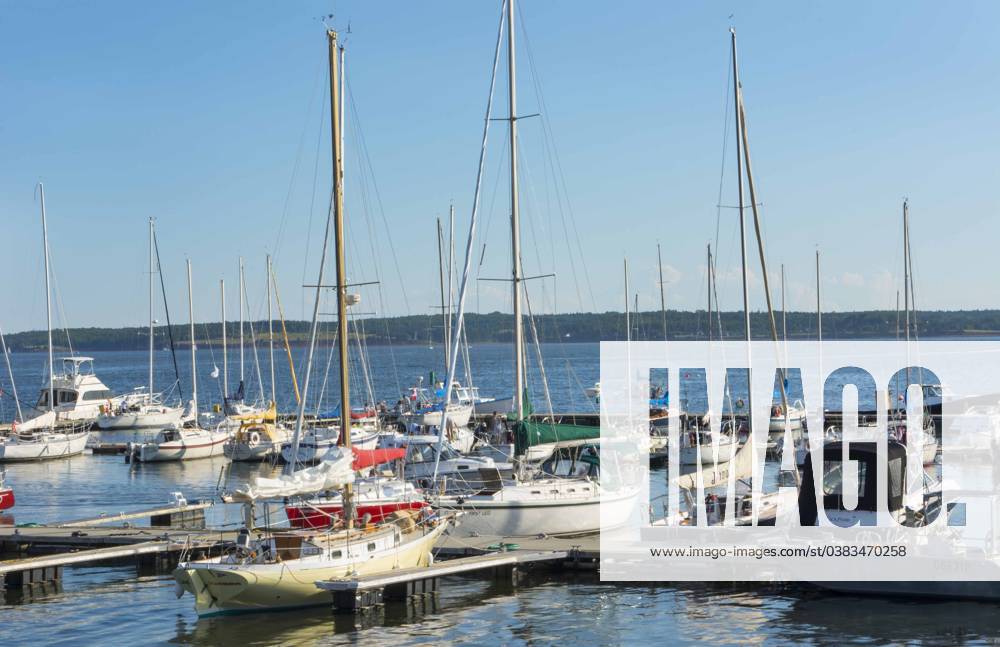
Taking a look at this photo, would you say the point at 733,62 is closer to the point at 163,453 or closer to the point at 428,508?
the point at 428,508

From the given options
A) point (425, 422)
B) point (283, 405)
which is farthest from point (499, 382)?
point (425, 422)

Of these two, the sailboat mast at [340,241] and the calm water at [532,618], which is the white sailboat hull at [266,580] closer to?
the calm water at [532,618]

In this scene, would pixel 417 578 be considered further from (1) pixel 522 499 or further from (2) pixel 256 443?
(2) pixel 256 443

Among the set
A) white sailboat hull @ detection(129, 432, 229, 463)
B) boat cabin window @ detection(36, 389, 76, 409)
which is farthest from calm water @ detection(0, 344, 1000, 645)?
boat cabin window @ detection(36, 389, 76, 409)

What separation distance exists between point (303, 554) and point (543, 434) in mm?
11124

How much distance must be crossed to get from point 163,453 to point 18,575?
28.1 m

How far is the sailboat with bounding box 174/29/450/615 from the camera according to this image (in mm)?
22953

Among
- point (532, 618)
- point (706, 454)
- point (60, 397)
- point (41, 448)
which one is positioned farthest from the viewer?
point (60, 397)

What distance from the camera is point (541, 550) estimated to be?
27.0m

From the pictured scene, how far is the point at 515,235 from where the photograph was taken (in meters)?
32.4

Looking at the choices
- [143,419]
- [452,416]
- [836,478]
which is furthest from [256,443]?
[836,478]

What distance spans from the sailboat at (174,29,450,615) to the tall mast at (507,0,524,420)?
6.45 meters

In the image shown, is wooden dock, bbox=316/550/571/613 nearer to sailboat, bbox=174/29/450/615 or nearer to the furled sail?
sailboat, bbox=174/29/450/615

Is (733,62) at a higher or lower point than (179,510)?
higher
